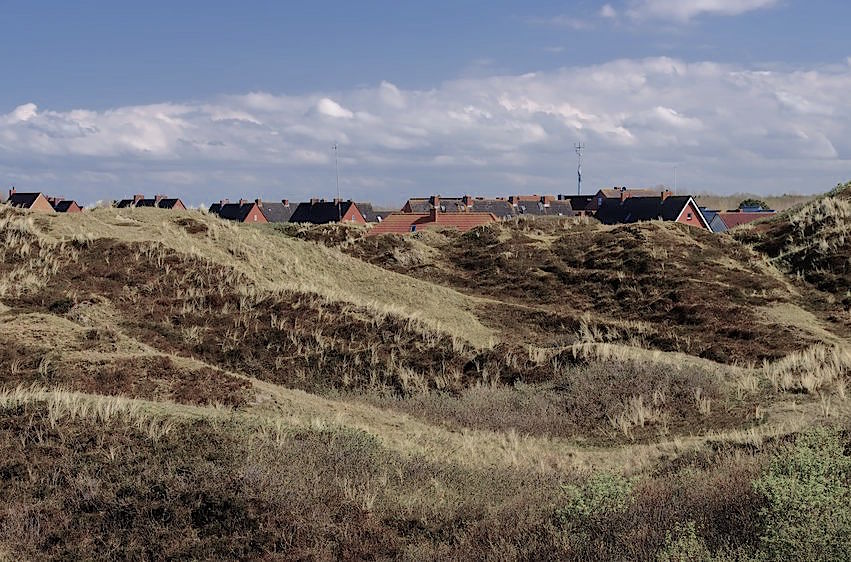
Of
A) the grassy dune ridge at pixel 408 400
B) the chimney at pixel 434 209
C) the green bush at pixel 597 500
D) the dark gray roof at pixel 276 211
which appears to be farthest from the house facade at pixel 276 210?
the green bush at pixel 597 500

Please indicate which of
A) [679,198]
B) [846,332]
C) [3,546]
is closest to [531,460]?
[3,546]

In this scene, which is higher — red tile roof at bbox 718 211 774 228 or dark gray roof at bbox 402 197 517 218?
dark gray roof at bbox 402 197 517 218

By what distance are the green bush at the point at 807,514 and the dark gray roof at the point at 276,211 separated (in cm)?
10243

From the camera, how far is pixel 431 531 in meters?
9.59

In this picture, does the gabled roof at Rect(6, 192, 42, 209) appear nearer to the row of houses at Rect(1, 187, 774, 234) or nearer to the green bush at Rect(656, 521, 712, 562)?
the row of houses at Rect(1, 187, 774, 234)

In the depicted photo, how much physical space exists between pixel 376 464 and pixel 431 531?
2.34 metres

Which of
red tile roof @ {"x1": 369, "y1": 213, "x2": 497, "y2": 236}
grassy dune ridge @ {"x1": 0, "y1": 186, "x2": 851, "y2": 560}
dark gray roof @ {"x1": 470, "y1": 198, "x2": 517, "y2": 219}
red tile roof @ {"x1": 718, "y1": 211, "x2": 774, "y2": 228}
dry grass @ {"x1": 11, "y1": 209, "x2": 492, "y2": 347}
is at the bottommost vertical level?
grassy dune ridge @ {"x1": 0, "y1": 186, "x2": 851, "y2": 560}

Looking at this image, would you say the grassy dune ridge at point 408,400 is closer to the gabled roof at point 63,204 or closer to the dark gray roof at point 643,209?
the dark gray roof at point 643,209

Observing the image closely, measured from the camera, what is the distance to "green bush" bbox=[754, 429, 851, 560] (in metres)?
7.46

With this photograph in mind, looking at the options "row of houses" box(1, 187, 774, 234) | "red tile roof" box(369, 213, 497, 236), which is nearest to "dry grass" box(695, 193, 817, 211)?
"row of houses" box(1, 187, 774, 234)

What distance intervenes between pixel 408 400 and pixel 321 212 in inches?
3351

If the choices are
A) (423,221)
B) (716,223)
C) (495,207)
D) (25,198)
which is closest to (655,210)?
Answer: (716,223)

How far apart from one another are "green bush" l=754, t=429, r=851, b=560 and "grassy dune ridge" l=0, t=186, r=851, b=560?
0.03 m

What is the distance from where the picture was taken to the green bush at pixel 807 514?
24.5 ft
